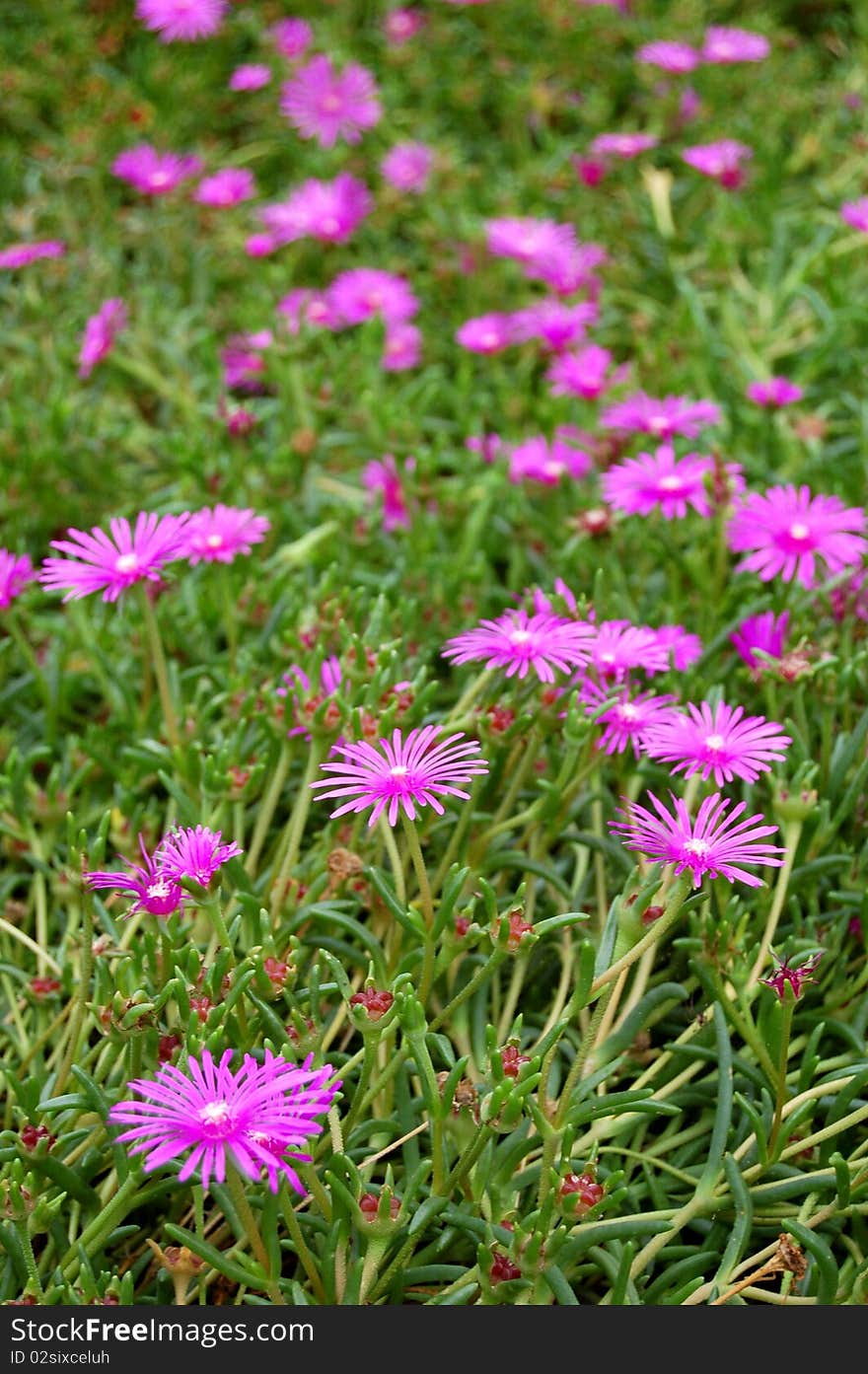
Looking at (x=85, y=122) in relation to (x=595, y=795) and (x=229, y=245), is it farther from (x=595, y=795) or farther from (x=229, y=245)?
(x=595, y=795)

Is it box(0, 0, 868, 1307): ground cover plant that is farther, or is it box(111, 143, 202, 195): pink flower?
box(111, 143, 202, 195): pink flower

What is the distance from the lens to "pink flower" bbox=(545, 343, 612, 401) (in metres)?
1.81

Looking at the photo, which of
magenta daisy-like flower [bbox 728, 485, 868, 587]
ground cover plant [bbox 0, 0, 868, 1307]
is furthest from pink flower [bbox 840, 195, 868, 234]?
magenta daisy-like flower [bbox 728, 485, 868, 587]

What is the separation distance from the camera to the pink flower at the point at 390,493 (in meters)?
1.70

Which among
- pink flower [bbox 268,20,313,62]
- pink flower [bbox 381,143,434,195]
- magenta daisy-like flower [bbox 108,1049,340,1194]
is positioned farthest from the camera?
pink flower [bbox 268,20,313,62]

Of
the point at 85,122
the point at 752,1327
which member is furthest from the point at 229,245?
the point at 752,1327

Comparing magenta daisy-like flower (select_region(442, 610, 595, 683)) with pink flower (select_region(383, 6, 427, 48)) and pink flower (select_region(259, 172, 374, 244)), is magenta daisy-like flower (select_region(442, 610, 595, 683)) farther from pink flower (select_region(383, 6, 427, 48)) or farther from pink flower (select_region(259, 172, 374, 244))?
pink flower (select_region(383, 6, 427, 48))

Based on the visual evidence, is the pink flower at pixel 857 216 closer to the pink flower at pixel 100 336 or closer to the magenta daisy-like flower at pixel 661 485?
the magenta daisy-like flower at pixel 661 485

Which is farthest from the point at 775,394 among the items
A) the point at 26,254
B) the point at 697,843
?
the point at 26,254

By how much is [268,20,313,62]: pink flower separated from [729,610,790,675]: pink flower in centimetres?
163

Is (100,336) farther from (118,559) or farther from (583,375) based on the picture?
(118,559)

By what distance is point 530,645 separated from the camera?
113 centimetres

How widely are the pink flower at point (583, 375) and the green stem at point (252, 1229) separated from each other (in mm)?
1166

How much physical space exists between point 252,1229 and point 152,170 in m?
1.84
